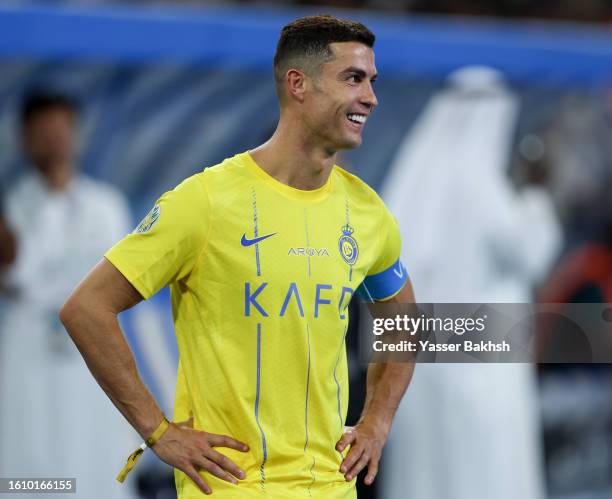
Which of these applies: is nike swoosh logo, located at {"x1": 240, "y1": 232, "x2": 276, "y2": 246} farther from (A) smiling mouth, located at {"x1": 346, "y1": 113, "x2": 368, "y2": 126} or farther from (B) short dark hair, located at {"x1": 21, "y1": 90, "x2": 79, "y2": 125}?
(B) short dark hair, located at {"x1": 21, "y1": 90, "x2": 79, "y2": 125}

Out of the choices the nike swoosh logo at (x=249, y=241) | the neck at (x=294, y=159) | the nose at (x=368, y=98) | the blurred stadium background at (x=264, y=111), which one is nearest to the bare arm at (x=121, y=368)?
the nike swoosh logo at (x=249, y=241)

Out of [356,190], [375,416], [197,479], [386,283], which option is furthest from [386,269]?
[197,479]

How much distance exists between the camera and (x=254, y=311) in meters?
3.29

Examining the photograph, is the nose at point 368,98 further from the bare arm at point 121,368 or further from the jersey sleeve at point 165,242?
the bare arm at point 121,368

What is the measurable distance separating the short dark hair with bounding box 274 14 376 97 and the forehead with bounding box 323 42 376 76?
0.05 ft

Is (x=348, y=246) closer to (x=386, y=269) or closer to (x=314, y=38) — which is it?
(x=386, y=269)

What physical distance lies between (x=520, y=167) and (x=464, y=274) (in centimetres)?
85

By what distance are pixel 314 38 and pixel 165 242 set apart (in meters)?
0.72

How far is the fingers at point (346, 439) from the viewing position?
3.50m

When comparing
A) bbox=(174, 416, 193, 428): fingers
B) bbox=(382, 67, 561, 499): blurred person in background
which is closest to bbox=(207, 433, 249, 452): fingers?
bbox=(174, 416, 193, 428): fingers

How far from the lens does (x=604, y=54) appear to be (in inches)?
280

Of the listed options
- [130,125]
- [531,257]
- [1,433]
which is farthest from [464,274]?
[1,433]

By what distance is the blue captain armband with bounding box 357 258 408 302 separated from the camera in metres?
3.75

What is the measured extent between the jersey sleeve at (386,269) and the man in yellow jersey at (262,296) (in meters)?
0.17
